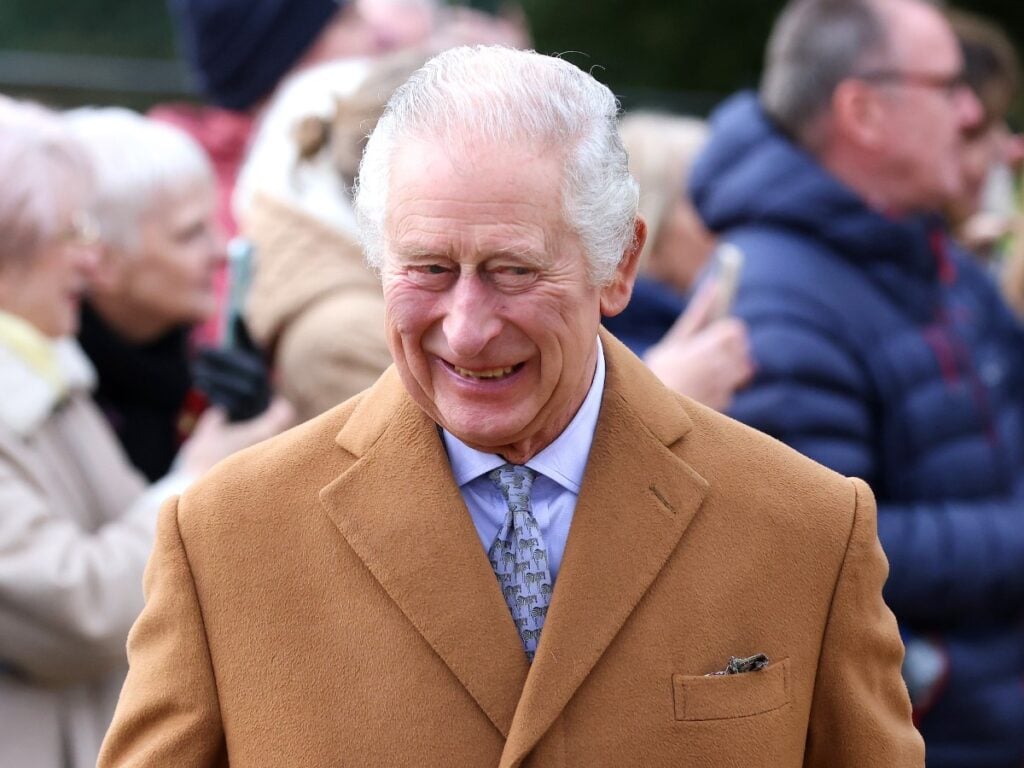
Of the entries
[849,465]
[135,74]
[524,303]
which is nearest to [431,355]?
[524,303]

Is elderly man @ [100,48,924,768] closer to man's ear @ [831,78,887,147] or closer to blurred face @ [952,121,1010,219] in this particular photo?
man's ear @ [831,78,887,147]

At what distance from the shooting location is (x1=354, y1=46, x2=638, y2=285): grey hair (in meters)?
1.96

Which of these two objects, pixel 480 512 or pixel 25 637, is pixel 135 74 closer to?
pixel 25 637

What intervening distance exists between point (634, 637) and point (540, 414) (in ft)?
1.10

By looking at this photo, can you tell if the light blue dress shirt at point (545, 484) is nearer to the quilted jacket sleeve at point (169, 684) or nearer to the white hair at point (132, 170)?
the quilted jacket sleeve at point (169, 684)

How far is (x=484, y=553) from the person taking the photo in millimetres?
2131

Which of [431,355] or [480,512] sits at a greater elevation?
[431,355]

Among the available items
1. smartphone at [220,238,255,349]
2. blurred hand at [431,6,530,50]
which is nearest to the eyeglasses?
blurred hand at [431,6,530,50]

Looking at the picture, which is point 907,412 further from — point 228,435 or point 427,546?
point 427,546

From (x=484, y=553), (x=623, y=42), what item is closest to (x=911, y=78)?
(x=484, y=553)

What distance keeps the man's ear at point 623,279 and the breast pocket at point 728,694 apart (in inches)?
20.8

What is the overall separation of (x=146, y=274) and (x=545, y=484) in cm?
215

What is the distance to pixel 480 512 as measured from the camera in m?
2.21

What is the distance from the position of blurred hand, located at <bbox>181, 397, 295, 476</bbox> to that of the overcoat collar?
1314 mm
